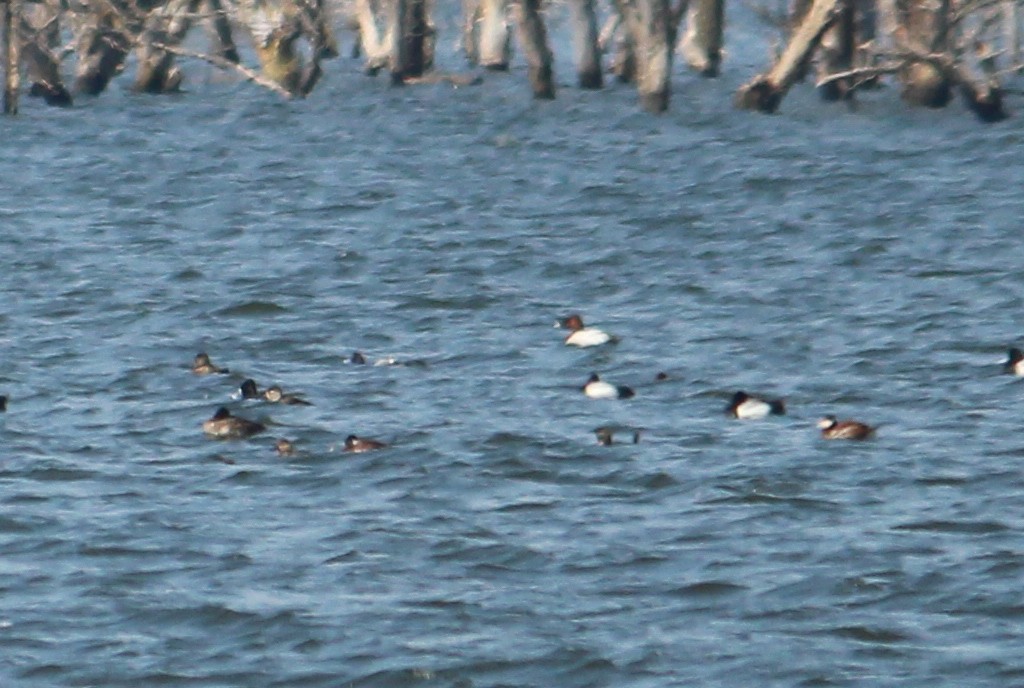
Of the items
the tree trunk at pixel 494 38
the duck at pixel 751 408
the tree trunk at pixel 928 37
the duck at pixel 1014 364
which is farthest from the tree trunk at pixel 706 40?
the duck at pixel 751 408

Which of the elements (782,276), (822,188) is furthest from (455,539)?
(822,188)

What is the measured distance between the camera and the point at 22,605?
1042cm

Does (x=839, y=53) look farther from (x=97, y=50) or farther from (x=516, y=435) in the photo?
(x=516, y=435)

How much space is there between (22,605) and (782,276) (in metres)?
11.1

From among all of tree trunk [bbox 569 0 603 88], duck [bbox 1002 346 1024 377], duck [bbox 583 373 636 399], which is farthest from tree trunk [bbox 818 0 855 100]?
duck [bbox 583 373 636 399]

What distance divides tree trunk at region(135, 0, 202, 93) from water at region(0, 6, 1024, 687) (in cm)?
1165

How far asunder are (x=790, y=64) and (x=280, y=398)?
22248 mm

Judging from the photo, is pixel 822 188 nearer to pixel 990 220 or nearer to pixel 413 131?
pixel 990 220

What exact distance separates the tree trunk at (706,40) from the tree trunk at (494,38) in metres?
3.92

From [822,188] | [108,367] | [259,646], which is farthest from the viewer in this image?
[822,188]

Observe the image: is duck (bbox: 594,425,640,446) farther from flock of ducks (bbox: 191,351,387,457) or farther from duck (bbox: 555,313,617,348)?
duck (bbox: 555,313,617,348)

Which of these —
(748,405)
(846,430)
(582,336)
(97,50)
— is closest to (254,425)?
(748,405)

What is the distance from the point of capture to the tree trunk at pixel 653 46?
3566 centimetres

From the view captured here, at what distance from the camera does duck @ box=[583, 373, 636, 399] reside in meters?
15.3
